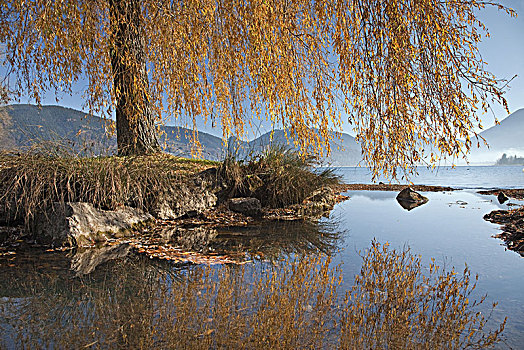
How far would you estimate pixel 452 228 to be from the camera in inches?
176

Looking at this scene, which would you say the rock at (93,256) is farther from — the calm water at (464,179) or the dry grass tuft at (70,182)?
the calm water at (464,179)

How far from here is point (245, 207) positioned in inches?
222

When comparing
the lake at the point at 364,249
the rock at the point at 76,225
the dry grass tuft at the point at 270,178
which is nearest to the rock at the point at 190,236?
the lake at the point at 364,249

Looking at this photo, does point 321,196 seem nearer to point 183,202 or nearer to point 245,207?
point 245,207

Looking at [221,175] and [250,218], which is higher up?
[221,175]

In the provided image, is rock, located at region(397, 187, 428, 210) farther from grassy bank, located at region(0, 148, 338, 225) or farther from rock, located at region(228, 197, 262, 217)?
rock, located at region(228, 197, 262, 217)

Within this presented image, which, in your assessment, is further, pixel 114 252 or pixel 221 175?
pixel 221 175

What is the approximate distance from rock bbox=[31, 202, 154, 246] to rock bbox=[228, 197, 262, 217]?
1965mm

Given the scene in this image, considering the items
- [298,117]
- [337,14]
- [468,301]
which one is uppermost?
[337,14]

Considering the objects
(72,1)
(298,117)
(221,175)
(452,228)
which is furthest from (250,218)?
(72,1)

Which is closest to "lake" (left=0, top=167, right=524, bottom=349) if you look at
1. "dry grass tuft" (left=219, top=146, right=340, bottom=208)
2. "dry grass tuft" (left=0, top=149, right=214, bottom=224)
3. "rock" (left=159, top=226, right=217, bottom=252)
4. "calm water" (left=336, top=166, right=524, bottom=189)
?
"rock" (left=159, top=226, right=217, bottom=252)

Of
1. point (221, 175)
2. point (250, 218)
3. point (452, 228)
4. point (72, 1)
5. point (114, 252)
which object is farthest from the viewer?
point (221, 175)

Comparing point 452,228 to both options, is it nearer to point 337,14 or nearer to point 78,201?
point 337,14

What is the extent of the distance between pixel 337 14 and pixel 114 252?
3.02 metres
